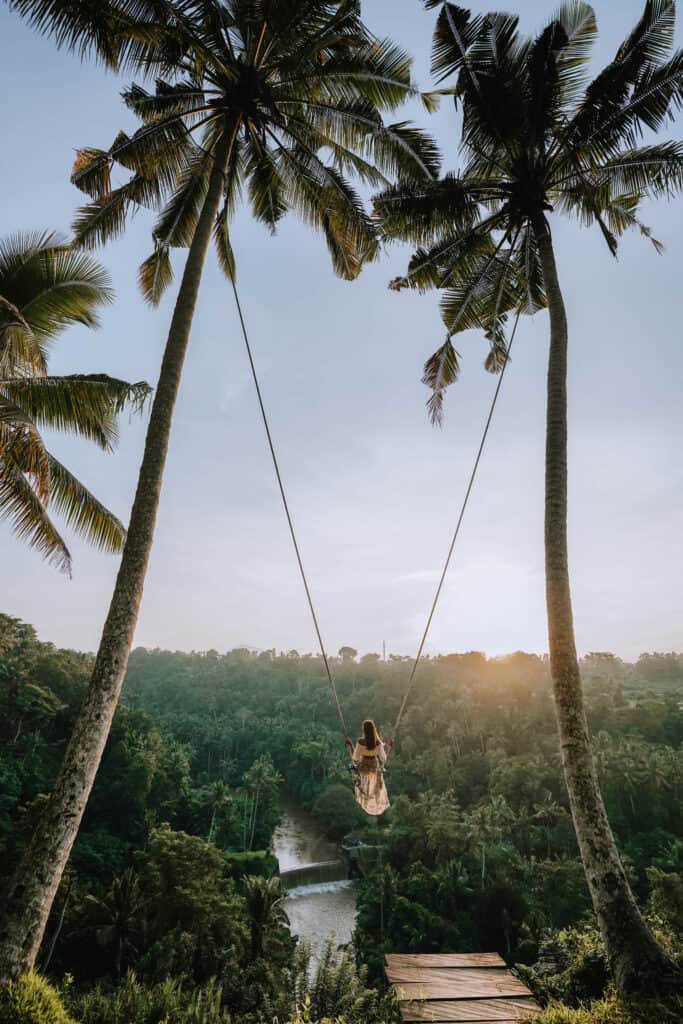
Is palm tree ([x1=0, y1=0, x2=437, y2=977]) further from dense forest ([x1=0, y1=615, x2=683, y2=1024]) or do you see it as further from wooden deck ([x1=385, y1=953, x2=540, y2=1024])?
dense forest ([x1=0, y1=615, x2=683, y2=1024])

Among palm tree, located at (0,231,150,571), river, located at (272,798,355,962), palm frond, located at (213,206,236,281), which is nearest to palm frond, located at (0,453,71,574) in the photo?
palm tree, located at (0,231,150,571)

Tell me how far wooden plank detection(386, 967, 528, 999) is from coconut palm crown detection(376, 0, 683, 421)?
7755 millimetres

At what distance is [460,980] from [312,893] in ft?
119

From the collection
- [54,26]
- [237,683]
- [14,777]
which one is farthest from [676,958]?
[237,683]

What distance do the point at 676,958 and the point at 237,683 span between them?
75552mm

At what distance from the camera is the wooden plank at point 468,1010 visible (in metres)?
4.59

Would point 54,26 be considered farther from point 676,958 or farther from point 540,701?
point 540,701

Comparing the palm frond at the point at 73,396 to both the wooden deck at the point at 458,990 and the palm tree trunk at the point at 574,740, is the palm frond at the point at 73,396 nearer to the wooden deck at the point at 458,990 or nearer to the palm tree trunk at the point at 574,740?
the palm tree trunk at the point at 574,740

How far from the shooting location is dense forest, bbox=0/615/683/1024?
53.9ft

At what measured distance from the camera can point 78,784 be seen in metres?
3.62

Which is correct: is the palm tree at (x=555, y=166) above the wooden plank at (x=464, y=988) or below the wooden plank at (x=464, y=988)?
above

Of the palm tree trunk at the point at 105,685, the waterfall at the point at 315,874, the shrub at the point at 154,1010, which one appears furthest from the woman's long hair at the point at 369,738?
the waterfall at the point at 315,874

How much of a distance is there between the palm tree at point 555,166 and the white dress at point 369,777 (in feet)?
7.53

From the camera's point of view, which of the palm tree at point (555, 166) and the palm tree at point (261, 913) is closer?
the palm tree at point (555, 166)
